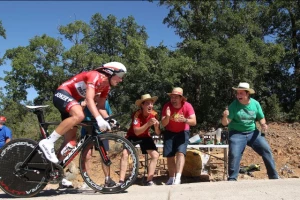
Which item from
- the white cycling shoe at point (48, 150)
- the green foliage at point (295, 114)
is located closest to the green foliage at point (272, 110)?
the green foliage at point (295, 114)

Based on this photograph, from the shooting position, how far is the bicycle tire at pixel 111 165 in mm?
4734

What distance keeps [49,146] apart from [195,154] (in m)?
5.99

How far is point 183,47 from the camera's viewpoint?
79.8 ft

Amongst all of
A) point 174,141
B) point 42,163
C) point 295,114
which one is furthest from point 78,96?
point 295,114

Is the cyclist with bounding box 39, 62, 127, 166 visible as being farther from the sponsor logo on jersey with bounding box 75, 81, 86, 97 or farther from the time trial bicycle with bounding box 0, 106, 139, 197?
the time trial bicycle with bounding box 0, 106, 139, 197

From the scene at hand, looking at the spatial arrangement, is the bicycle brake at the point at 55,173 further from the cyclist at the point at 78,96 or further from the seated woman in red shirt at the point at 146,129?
the seated woman in red shirt at the point at 146,129

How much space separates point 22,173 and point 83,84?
4.73 feet

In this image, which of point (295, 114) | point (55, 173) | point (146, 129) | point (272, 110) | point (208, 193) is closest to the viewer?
point (208, 193)

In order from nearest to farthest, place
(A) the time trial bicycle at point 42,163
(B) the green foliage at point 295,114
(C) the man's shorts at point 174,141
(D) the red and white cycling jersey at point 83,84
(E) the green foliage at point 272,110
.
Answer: (D) the red and white cycling jersey at point 83,84
(A) the time trial bicycle at point 42,163
(C) the man's shorts at point 174,141
(E) the green foliage at point 272,110
(B) the green foliage at point 295,114

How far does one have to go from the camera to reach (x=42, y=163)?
476 centimetres

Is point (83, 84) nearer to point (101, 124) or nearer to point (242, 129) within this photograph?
point (101, 124)

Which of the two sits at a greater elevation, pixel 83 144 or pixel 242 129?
pixel 242 129

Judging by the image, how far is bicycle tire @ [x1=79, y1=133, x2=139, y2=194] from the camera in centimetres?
473

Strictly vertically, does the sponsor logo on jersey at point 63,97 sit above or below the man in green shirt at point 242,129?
above
